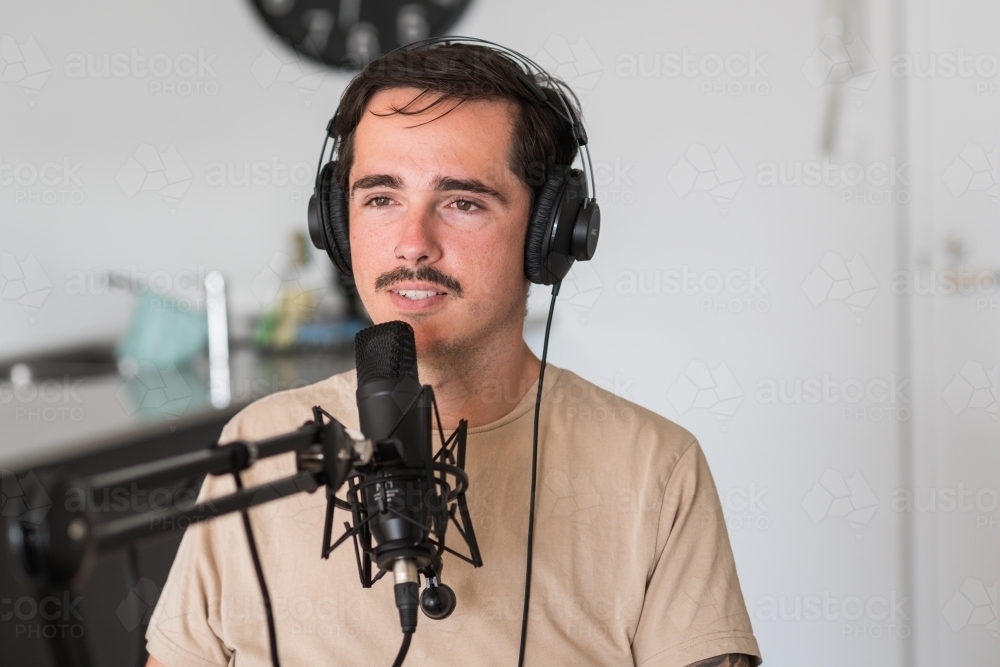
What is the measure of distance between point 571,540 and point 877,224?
1461 mm

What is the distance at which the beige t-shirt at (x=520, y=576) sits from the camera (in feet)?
3.52

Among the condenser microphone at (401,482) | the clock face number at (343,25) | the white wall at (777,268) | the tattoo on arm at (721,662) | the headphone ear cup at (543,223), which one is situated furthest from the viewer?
the clock face number at (343,25)

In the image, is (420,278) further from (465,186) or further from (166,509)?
(166,509)

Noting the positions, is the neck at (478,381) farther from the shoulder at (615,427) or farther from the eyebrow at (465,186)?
the eyebrow at (465,186)

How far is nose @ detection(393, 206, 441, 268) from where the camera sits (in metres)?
1.12

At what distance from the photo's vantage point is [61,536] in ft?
1.36

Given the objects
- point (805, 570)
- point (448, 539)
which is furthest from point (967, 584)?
point (448, 539)

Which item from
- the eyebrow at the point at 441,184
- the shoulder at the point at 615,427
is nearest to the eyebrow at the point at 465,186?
the eyebrow at the point at 441,184

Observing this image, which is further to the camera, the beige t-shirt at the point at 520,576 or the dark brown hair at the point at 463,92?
the dark brown hair at the point at 463,92

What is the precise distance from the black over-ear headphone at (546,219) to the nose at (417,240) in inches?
4.0

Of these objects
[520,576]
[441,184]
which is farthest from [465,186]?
[520,576]

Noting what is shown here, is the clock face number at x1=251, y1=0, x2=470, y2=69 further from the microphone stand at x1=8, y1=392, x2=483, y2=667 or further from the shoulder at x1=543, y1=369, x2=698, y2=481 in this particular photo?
the microphone stand at x1=8, y1=392, x2=483, y2=667

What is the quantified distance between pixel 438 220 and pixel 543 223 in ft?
0.42

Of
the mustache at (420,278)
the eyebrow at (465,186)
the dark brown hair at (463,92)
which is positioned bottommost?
the mustache at (420,278)
